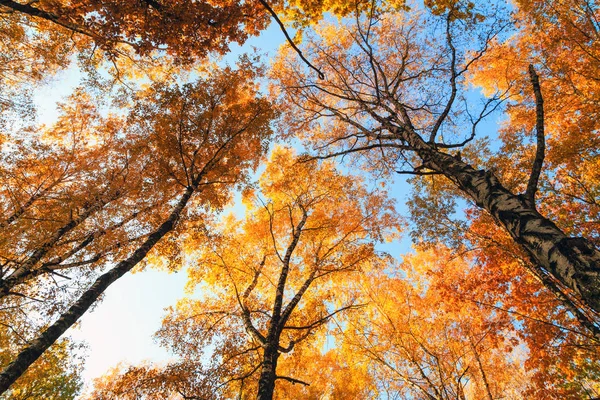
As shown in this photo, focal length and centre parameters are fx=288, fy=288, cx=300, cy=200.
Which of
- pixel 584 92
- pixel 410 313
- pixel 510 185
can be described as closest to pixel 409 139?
pixel 510 185

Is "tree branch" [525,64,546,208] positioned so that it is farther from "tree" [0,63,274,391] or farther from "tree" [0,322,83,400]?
"tree" [0,322,83,400]

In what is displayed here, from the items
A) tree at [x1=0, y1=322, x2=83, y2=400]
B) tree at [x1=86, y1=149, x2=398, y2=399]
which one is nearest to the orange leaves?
tree at [x1=86, y1=149, x2=398, y2=399]

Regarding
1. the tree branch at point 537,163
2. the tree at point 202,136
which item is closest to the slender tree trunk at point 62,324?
the tree at point 202,136

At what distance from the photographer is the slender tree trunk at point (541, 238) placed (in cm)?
217

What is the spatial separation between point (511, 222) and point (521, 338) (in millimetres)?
7727

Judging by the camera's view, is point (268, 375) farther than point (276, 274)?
No

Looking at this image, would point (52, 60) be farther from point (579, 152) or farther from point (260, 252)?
point (579, 152)

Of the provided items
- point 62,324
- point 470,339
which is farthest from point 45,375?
point 470,339

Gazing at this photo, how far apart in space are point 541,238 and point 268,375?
17.9ft

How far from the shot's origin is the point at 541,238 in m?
2.54

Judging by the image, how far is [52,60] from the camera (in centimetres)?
980

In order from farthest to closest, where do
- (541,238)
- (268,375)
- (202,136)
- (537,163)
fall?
(202,136), (268,375), (537,163), (541,238)

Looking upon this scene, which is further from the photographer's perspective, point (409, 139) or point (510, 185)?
point (510, 185)

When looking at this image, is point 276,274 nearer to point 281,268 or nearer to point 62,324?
point 281,268
